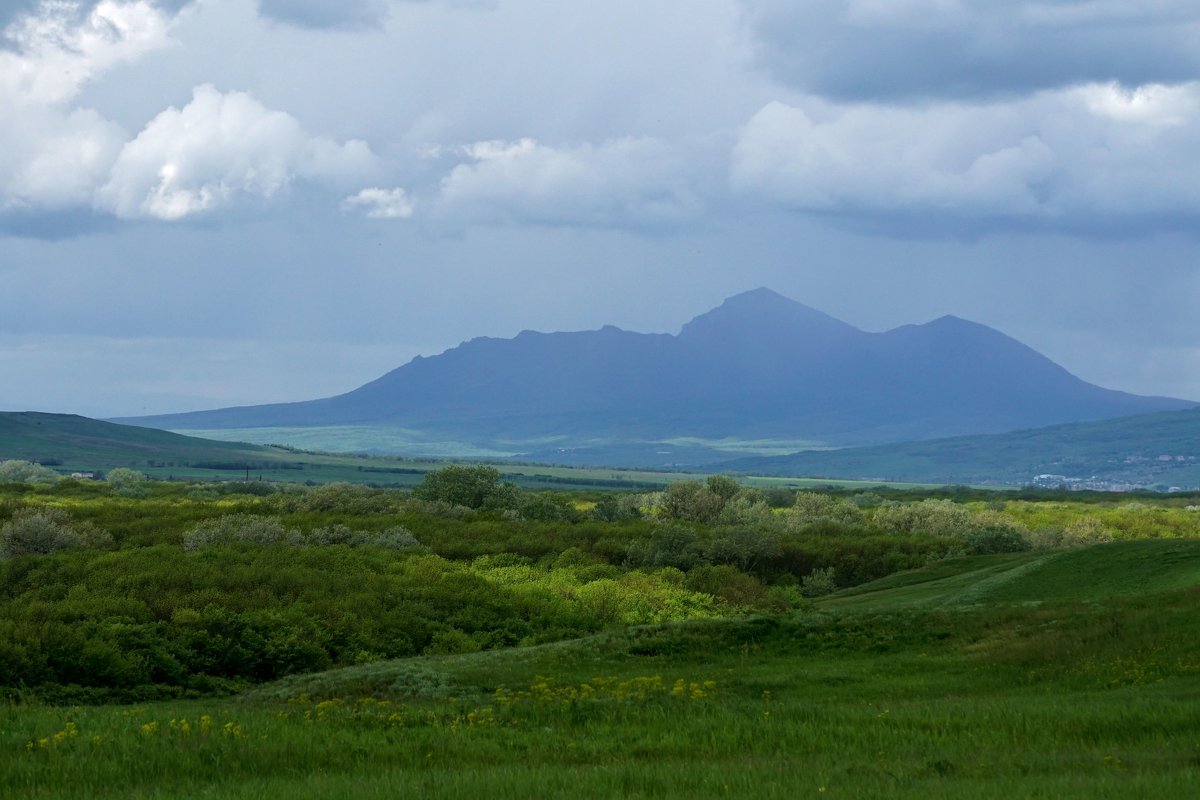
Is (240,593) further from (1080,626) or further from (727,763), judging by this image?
(727,763)

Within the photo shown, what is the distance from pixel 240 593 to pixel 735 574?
2252 centimetres

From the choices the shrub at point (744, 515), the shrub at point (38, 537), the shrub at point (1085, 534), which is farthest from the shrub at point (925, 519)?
→ the shrub at point (38, 537)

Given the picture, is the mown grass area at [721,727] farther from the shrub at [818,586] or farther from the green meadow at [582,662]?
the shrub at [818,586]

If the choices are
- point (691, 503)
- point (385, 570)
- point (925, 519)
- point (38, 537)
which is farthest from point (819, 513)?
point (38, 537)

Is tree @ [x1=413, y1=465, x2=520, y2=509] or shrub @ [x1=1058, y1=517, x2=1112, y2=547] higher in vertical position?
tree @ [x1=413, y1=465, x2=520, y2=509]

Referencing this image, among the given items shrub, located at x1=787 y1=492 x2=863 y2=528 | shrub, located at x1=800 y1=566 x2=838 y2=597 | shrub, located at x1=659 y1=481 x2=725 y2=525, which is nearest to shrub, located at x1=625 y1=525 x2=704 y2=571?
shrub, located at x1=800 y1=566 x2=838 y2=597

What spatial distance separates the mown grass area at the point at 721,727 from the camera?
495 inches

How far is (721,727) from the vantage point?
15930 mm

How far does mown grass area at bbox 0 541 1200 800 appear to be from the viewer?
12570 millimetres

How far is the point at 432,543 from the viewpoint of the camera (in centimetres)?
6366

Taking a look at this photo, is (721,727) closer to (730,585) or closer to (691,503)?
(730,585)

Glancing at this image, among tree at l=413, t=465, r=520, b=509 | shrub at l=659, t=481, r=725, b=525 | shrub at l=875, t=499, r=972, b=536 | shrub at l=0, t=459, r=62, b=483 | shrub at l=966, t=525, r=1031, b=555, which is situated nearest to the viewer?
shrub at l=966, t=525, r=1031, b=555

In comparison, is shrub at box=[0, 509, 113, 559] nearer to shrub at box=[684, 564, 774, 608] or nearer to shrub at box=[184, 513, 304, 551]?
shrub at box=[184, 513, 304, 551]

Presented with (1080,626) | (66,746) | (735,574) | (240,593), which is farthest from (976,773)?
(735,574)
